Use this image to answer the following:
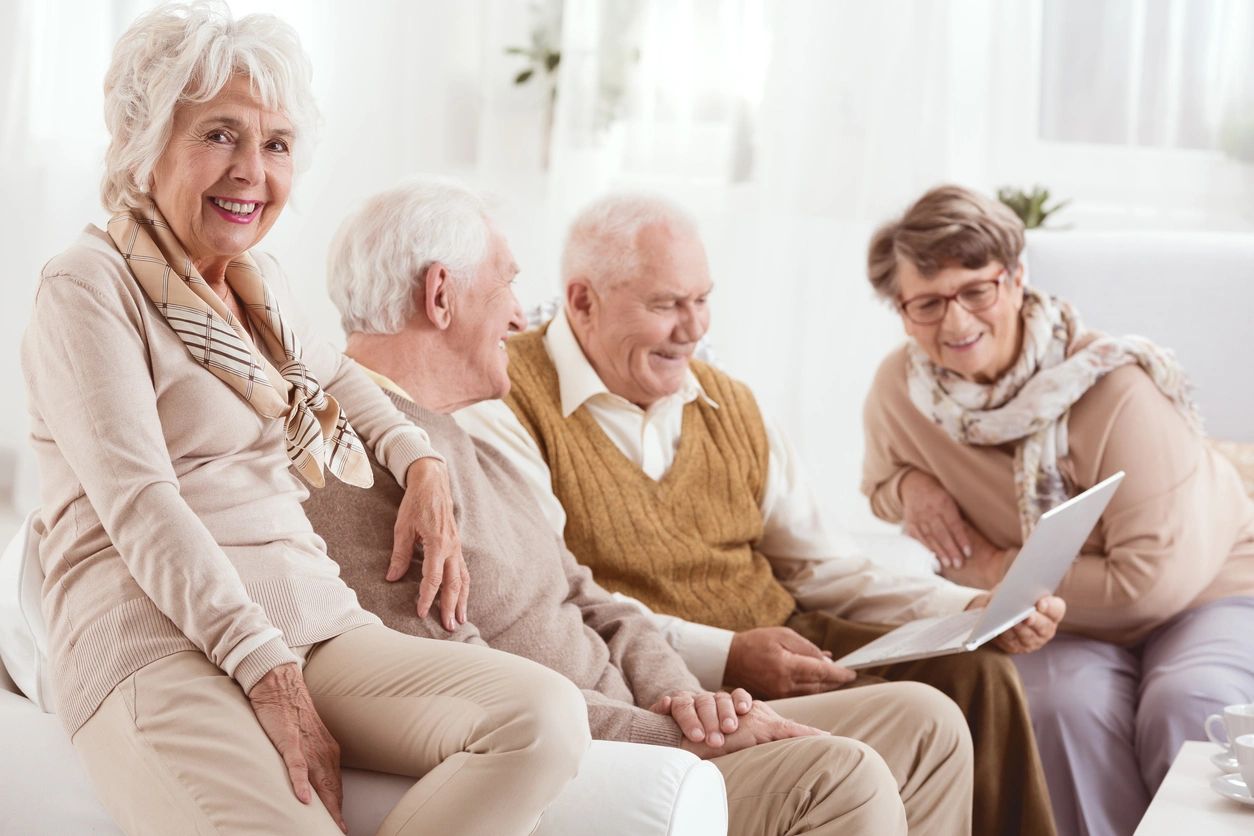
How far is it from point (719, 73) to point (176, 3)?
2656 millimetres

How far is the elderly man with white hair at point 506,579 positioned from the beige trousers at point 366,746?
0.23 m

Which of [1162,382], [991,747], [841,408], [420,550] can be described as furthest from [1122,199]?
[420,550]

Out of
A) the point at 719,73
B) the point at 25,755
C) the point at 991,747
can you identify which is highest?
the point at 719,73

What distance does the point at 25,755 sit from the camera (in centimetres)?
140

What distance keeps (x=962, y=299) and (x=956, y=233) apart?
0.37ft

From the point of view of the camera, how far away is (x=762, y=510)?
2.25m

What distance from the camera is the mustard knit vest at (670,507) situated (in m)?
2.08

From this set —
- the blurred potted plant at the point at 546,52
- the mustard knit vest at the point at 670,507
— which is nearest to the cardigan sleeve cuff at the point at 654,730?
the mustard knit vest at the point at 670,507

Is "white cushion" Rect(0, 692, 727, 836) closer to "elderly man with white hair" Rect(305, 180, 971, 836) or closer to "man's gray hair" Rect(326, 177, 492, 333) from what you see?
"elderly man with white hair" Rect(305, 180, 971, 836)

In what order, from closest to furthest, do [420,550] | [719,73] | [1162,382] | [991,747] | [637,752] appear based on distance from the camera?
[637,752] < [420,550] < [991,747] < [1162,382] < [719,73]

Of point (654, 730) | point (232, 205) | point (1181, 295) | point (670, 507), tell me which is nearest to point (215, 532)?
point (232, 205)

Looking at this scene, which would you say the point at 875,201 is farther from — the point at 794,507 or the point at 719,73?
the point at 794,507

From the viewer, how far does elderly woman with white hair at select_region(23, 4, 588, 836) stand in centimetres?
129

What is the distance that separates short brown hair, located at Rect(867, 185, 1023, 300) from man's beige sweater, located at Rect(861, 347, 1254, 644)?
0.29 m
